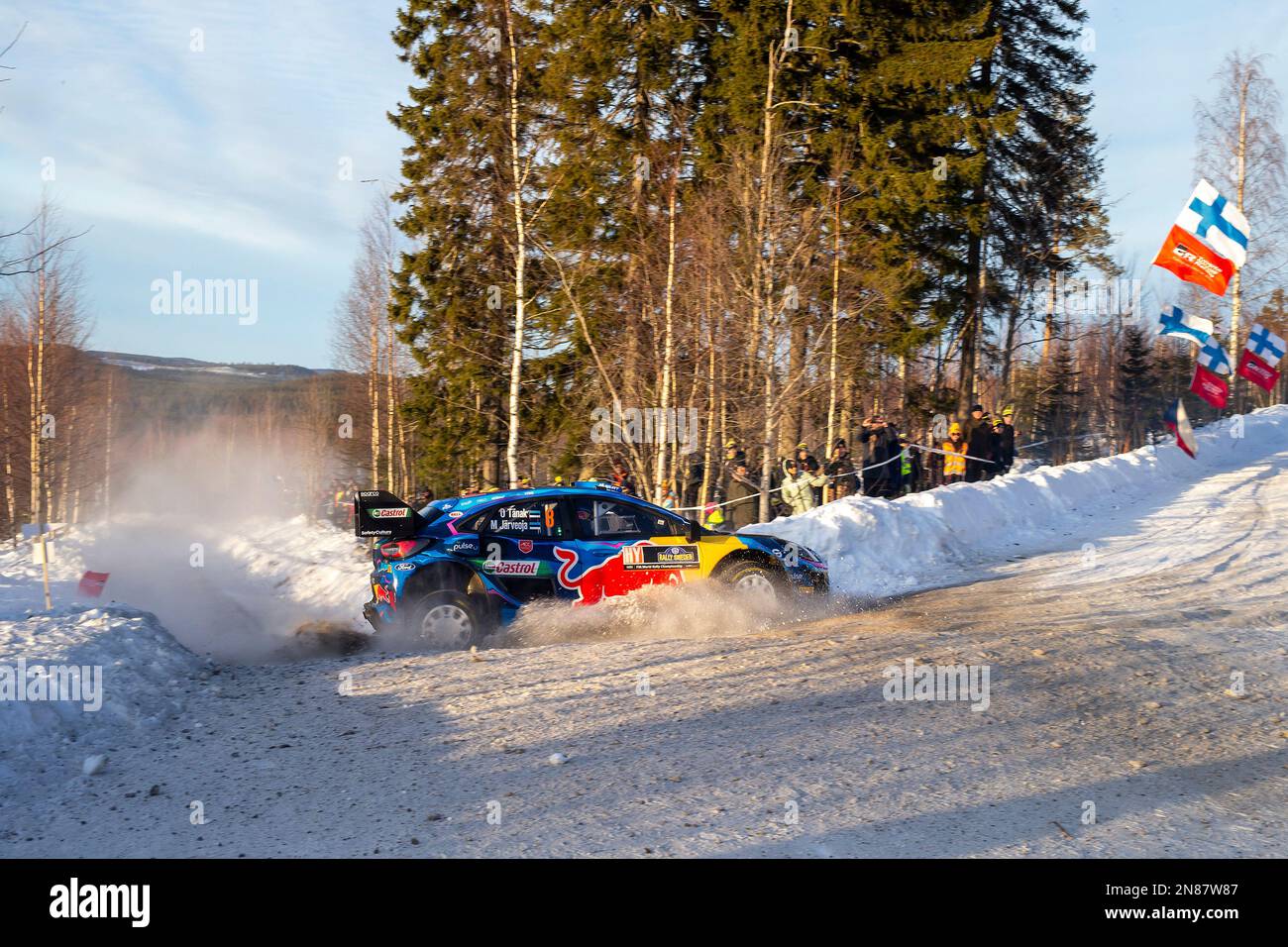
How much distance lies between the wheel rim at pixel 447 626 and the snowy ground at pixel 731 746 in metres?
0.66

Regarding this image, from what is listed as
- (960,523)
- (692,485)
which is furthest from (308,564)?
(960,523)

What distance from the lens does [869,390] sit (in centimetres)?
3067

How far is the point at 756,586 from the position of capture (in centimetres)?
1092

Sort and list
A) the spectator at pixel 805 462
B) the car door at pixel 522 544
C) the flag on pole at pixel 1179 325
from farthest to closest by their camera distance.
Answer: the flag on pole at pixel 1179 325 < the spectator at pixel 805 462 < the car door at pixel 522 544

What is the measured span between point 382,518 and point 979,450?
1500cm

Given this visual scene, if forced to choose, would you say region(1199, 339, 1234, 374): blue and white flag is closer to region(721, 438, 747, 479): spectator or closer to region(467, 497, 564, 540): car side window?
region(721, 438, 747, 479): spectator

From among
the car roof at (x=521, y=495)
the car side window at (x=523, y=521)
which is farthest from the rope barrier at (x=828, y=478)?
the car side window at (x=523, y=521)

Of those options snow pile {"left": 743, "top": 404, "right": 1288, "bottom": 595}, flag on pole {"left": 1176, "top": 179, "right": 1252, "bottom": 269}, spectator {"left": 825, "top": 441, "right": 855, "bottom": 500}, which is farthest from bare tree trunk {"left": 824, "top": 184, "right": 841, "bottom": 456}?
flag on pole {"left": 1176, "top": 179, "right": 1252, "bottom": 269}

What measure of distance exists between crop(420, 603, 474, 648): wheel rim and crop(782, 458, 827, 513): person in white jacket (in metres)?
8.80

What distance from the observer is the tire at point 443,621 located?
1011cm

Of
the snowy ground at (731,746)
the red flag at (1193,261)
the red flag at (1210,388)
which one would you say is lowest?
the snowy ground at (731,746)

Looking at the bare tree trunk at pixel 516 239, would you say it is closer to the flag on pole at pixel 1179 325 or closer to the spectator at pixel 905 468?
the spectator at pixel 905 468
